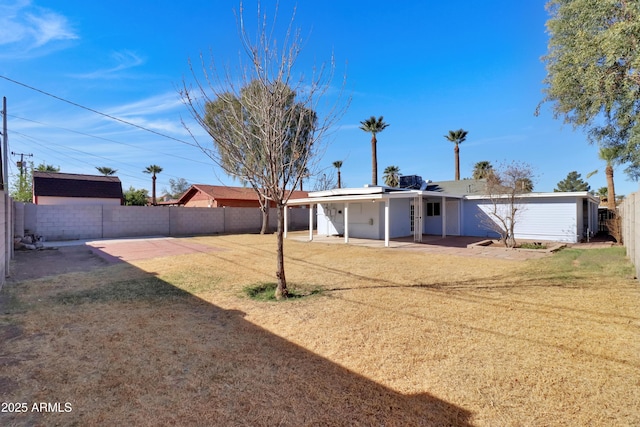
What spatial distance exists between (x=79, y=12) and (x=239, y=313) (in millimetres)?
9948

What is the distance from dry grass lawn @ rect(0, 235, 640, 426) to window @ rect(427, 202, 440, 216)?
11654 millimetres

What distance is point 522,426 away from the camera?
7.45ft

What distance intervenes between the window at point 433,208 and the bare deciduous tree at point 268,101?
14158 mm

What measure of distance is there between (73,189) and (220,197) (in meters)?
13.6

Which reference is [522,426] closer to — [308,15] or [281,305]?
[281,305]

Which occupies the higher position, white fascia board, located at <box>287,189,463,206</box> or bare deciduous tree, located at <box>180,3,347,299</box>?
bare deciduous tree, located at <box>180,3,347,299</box>

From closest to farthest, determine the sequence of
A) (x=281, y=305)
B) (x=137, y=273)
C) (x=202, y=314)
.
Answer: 1. (x=202, y=314)
2. (x=281, y=305)
3. (x=137, y=273)

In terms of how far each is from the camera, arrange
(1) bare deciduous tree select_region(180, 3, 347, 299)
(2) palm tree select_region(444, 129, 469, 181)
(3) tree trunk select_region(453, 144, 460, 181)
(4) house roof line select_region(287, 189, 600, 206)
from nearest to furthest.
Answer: (1) bare deciduous tree select_region(180, 3, 347, 299) → (4) house roof line select_region(287, 189, 600, 206) → (3) tree trunk select_region(453, 144, 460, 181) → (2) palm tree select_region(444, 129, 469, 181)

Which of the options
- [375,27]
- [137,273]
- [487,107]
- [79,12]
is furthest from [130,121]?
[487,107]

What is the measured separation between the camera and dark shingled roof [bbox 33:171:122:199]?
1057 inches

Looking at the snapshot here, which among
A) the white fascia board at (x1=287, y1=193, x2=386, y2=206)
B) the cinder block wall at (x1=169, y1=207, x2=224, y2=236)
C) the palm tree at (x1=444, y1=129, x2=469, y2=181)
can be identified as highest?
the palm tree at (x1=444, y1=129, x2=469, y2=181)

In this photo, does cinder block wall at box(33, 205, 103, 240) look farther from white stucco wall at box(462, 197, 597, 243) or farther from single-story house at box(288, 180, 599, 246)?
white stucco wall at box(462, 197, 597, 243)

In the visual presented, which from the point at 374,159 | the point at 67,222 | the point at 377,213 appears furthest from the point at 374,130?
the point at 67,222

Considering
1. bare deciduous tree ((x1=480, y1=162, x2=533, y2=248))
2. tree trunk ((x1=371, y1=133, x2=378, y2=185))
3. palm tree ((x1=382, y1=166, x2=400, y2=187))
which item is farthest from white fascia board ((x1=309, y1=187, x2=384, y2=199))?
palm tree ((x1=382, y1=166, x2=400, y2=187))
